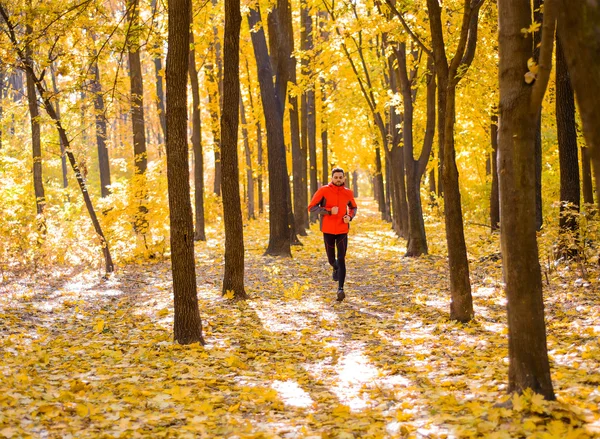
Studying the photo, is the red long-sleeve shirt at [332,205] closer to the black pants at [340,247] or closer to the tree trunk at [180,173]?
the black pants at [340,247]

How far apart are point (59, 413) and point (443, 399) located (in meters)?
3.02

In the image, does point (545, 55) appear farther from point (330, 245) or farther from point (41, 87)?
point (41, 87)

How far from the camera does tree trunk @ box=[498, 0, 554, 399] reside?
4094 millimetres

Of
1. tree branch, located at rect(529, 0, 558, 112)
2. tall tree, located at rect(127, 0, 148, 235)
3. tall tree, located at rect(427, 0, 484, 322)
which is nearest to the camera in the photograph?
tree branch, located at rect(529, 0, 558, 112)

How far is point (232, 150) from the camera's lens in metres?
9.45

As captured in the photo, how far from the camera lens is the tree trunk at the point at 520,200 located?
4094 mm

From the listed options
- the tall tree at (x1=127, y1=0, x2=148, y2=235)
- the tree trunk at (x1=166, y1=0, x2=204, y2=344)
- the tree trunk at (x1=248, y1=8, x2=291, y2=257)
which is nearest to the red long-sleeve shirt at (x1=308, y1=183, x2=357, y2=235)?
the tree trunk at (x1=166, y1=0, x2=204, y2=344)

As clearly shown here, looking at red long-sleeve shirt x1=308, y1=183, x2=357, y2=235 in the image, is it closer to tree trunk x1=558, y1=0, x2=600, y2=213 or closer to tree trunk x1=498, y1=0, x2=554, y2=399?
tree trunk x1=498, y1=0, x2=554, y2=399

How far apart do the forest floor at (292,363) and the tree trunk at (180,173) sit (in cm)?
47

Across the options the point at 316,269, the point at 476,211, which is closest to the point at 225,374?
the point at 316,269

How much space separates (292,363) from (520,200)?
3.31m

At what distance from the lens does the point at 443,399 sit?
4.71 meters

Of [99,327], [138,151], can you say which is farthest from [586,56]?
[138,151]

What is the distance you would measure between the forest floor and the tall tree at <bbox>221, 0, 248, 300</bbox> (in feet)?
2.03
